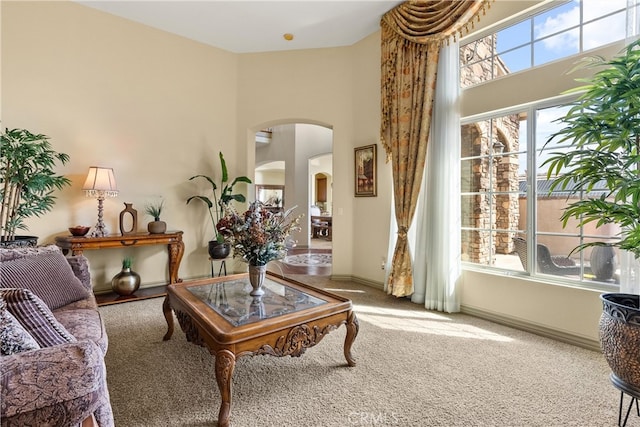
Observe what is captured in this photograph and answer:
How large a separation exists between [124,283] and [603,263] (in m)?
4.97

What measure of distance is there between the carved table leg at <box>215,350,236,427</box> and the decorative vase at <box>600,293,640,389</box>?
2023 millimetres

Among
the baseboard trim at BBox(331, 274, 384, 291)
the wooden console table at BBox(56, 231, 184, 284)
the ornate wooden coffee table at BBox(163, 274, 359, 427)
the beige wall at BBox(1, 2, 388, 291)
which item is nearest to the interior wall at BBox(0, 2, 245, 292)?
the beige wall at BBox(1, 2, 388, 291)

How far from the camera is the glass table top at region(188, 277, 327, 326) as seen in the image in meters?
1.98

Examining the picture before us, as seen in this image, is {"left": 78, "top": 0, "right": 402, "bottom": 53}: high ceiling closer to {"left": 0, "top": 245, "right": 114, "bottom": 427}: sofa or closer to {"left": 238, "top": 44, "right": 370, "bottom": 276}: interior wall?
{"left": 238, "top": 44, "right": 370, "bottom": 276}: interior wall

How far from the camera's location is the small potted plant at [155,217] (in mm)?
4062

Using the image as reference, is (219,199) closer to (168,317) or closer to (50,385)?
(168,317)

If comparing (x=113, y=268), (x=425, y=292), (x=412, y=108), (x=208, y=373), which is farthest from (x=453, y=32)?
(x=113, y=268)

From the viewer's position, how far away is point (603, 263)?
2625 millimetres

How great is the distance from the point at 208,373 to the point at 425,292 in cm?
252

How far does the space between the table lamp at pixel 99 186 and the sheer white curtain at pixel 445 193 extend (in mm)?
3837

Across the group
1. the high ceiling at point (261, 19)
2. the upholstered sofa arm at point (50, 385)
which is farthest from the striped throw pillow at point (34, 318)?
the high ceiling at point (261, 19)

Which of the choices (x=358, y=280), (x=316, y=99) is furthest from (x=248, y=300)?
(x=316, y=99)

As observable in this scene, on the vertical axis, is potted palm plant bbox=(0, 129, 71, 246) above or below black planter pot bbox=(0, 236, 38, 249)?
above

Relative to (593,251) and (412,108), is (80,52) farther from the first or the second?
(593,251)
